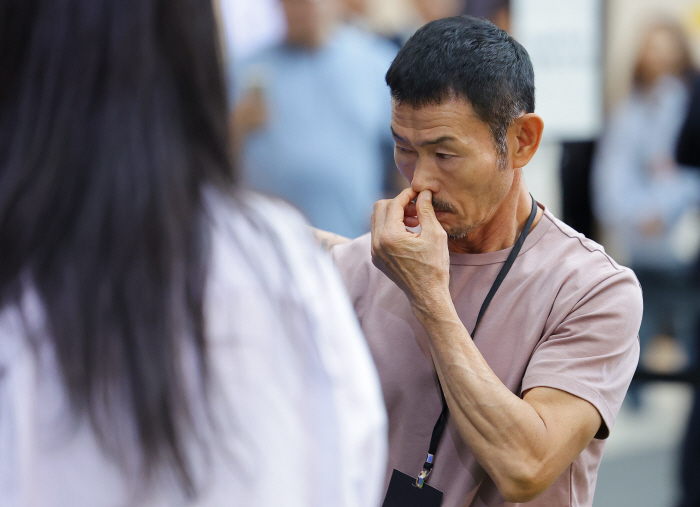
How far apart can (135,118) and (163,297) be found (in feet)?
0.63

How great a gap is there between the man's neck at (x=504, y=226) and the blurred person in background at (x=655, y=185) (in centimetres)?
279

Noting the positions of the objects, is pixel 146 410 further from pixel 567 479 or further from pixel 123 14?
pixel 567 479

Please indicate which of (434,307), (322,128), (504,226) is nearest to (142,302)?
(434,307)

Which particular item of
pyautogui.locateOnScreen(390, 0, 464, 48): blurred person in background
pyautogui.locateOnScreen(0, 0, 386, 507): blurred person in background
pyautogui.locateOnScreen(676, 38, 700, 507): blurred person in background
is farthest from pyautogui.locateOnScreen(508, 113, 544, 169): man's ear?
pyautogui.locateOnScreen(390, 0, 464, 48): blurred person in background

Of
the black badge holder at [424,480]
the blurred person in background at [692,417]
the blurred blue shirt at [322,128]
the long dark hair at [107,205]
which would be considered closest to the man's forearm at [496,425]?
the black badge holder at [424,480]

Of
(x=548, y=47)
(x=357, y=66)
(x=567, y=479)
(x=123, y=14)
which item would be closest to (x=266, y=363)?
(x=123, y=14)

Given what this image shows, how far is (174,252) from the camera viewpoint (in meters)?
0.77

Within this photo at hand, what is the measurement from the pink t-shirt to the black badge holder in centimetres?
1

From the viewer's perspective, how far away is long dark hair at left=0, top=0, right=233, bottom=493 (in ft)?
2.48

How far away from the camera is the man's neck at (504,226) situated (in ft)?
4.91

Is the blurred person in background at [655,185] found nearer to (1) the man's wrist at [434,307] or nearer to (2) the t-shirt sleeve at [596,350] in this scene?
(2) the t-shirt sleeve at [596,350]

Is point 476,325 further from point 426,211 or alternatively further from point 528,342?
point 426,211

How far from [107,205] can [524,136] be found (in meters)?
0.94

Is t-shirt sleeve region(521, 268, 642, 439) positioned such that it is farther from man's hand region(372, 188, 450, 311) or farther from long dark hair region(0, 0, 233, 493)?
long dark hair region(0, 0, 233, 493)
